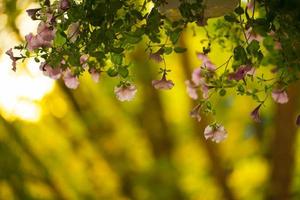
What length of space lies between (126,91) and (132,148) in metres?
3.08

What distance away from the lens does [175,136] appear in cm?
440

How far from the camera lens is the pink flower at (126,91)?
140 cm

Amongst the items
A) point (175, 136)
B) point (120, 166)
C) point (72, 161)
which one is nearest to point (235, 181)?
point (175, 136)

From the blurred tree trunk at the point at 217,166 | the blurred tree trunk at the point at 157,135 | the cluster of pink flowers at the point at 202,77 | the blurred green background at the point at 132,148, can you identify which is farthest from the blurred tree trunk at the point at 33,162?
the cluster of pink flowers at the point at 202,77

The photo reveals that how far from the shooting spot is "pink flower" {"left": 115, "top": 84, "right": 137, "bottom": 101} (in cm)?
140

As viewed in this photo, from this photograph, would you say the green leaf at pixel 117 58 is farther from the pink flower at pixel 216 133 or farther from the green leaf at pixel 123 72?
the pink flower at pixel 216 133

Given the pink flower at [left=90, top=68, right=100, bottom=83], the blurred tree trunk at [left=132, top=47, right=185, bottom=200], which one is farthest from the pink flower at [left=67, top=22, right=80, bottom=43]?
the blurred tree trunk at [left=132, top=47, right=185, bottom=200]

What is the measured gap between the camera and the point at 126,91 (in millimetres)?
1403

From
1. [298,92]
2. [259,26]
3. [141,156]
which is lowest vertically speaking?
[259,26]

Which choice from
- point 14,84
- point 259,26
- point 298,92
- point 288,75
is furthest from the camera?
point 14,84

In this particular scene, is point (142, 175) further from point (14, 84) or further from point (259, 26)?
point (259, 26)

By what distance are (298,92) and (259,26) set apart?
2.13 metres

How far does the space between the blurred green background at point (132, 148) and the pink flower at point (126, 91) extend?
8.55 feet

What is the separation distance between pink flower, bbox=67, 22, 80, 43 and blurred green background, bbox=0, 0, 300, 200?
2641 mm
